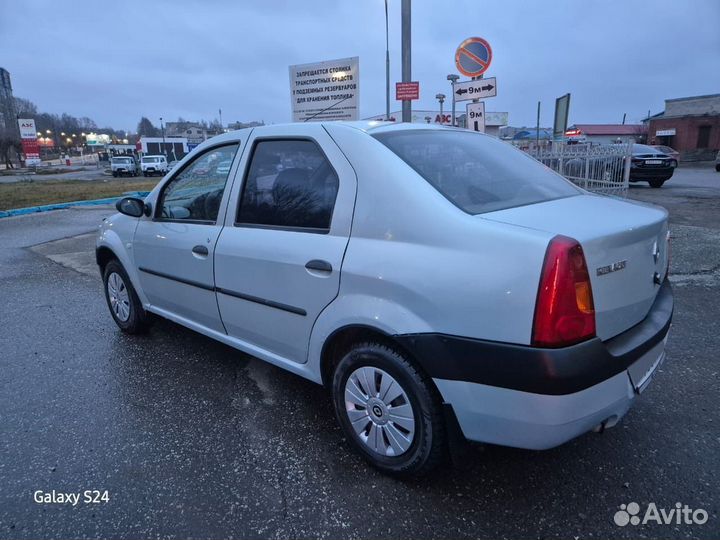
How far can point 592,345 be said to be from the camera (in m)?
1.82

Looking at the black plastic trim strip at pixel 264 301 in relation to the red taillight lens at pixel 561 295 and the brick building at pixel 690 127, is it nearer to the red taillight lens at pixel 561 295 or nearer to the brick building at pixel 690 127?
the red taillight lens at pixel 561 295

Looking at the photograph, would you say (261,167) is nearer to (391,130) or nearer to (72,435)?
(391,130)

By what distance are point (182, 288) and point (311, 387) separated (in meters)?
1.15

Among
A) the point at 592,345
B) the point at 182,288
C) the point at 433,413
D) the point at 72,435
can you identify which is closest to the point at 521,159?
the point at 592,345

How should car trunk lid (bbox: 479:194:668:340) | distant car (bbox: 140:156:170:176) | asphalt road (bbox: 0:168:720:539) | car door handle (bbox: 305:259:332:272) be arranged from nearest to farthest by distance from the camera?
car trunk lid (bbox: 479:194:668:340) < asphalt road (bbox: 0:168:720:539) < car door handle (bbox: 305:259:332:272) < distant car (bbox: 140:156:170:176)

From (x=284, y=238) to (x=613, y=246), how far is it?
62.3 inches

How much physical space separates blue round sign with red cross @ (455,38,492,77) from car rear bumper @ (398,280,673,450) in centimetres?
705

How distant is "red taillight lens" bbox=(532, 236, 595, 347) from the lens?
173 cm

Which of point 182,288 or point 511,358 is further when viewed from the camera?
point 182,288

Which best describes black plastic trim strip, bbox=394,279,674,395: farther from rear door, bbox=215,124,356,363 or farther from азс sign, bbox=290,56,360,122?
азс sign, bbox=290,56,360,122

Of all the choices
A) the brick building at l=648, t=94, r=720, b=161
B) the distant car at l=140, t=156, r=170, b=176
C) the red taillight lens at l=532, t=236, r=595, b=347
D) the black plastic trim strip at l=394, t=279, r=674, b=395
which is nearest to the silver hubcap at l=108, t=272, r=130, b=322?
the black plastic trim strip at l=394, t=279, r=674, b=395

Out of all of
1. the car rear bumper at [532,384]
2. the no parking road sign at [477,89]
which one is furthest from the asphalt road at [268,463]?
the no parking road sign at [477,89]

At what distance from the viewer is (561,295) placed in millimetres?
1734

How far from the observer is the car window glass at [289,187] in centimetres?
250
